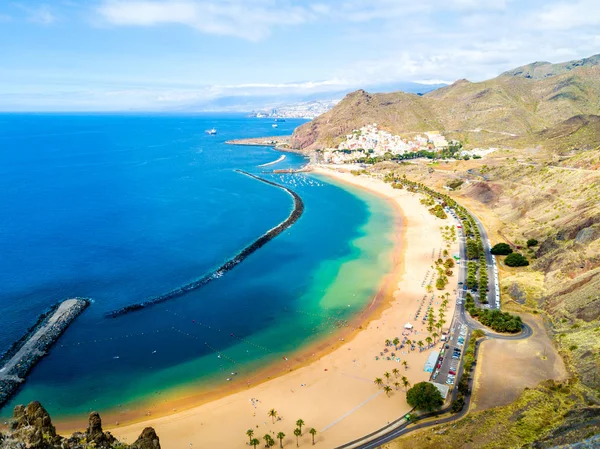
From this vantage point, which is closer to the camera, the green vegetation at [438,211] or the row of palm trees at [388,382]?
the row of palm trees at [388,382]

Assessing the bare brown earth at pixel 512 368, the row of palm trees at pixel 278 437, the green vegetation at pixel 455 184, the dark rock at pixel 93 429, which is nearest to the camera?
the dark rock at pixel 93 429

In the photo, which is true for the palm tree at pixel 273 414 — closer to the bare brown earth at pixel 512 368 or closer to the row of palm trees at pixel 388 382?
the row of palm trees at pixel 388 382

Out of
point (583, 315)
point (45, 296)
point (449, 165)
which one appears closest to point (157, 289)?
point (45, 296)

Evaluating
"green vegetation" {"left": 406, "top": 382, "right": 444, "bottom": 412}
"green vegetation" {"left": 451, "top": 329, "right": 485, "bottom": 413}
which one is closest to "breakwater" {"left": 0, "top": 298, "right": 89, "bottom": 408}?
"green vegetation" {"left": 406, "top": 382, "right": 444, "bottom": 412}

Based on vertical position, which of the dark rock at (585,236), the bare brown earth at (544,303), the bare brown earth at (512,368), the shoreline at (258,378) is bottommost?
the shoreline at (258,378)

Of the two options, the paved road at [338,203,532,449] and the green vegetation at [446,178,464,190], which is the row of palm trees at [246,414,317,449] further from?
the green vegetation at [446,178,464,190]

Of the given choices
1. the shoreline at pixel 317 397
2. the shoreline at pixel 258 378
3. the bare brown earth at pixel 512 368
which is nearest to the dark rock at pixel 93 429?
Result: the shoreline at pixel 317 397
